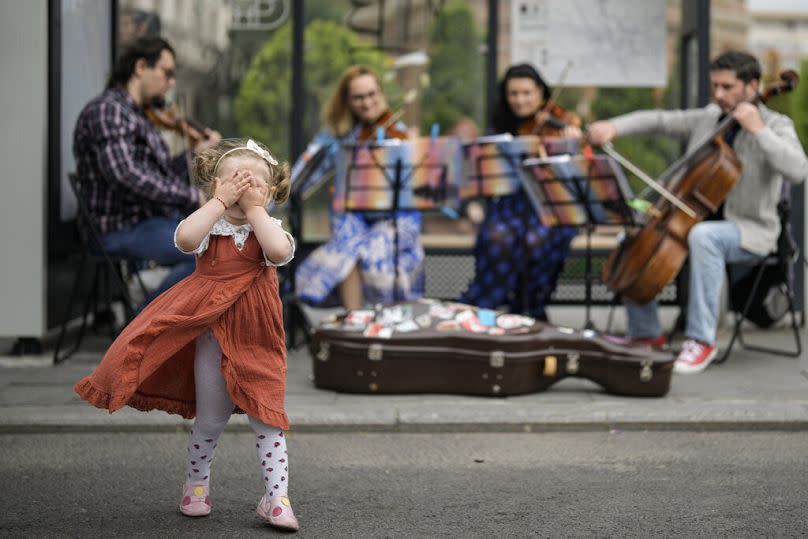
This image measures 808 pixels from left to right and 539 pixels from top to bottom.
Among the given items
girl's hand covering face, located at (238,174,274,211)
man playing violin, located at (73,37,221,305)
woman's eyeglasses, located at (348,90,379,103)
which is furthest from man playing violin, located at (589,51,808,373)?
girl's hand covering face, located at (238,174,274,211)

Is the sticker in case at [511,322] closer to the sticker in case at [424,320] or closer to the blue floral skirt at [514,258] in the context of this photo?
the sticker in case at [424,320]

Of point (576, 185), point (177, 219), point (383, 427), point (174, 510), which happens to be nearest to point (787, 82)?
point (576, 185)

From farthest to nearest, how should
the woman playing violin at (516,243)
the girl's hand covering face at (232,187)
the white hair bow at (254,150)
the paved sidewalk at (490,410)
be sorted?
the woman playing violin at (516,243) → the paved sidewalk at (490,410) → the white hair bow at (254,150) → the girl's hand covering face at (232,187)

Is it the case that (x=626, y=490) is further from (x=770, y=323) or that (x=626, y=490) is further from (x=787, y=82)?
(x=770, y=323)

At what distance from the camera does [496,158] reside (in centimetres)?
672

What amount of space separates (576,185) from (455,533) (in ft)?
9.98

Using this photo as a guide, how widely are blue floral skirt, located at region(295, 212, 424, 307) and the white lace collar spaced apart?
126 inches

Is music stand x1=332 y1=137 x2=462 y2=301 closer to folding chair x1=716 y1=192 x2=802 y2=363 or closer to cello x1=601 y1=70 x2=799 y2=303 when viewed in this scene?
cello x1=601 y1=70 x2=799 y2=303

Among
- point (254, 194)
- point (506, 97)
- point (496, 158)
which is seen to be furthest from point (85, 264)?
point (254, 194)

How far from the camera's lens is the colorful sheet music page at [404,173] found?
649cm

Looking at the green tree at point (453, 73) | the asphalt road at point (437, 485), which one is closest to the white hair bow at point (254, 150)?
the asphalt road at point (437, 485)

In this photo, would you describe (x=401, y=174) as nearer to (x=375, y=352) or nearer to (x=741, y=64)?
(x=375, y=352)

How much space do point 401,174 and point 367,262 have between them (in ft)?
2.39

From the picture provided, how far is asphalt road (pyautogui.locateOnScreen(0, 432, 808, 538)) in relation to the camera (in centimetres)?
385
